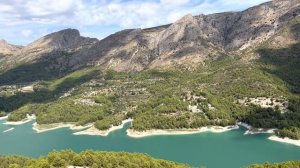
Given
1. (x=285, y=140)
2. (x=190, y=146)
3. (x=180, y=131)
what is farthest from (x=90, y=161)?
(x=180, y=131)

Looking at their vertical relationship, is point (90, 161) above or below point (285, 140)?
above

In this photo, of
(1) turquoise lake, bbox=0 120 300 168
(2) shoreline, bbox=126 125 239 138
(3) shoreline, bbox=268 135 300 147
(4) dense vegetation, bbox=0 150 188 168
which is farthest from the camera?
(2) shoreline, bbox=126 125 239 138

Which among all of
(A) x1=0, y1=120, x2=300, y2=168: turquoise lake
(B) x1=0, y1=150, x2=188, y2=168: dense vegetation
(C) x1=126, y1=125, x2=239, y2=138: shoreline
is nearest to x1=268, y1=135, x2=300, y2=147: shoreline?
(A) x1=0, y1=120, x2=300, y2=168: turquoise lake

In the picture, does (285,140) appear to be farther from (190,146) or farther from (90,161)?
(90,161)

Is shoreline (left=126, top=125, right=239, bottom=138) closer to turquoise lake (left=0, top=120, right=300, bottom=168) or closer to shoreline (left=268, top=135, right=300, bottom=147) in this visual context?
turquoise lake (left=0, top=120, right=300, bottom=168)

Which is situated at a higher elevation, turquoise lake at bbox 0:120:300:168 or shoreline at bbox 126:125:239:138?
shoreline at bbox 126:125:239:138

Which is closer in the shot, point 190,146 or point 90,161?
point 90,161

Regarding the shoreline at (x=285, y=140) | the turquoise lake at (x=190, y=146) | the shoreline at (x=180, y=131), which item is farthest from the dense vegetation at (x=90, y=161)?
the shoreline at (x=180, y=131)

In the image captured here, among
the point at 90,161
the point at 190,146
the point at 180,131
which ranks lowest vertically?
the point at 190,146

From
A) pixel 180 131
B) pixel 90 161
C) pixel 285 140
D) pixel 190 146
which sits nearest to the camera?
pixel 90 161
